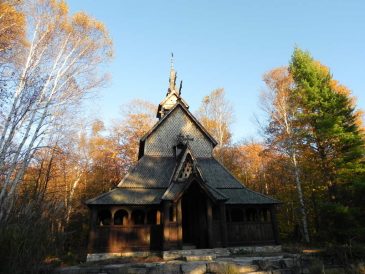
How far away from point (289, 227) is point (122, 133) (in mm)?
21229

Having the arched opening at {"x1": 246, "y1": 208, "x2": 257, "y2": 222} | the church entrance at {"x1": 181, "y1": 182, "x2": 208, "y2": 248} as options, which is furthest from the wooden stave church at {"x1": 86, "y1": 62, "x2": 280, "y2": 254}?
the arched opening at {"x1": 246, "y1": 208, "x2": 257, "y2": 222}

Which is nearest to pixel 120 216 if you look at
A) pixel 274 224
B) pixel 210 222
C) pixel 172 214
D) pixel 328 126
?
pixel 172 214

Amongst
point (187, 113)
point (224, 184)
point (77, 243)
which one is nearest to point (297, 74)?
point (187, 113)

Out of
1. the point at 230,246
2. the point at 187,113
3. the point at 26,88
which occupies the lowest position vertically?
the point at 230,246

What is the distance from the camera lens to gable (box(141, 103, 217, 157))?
2005 cm

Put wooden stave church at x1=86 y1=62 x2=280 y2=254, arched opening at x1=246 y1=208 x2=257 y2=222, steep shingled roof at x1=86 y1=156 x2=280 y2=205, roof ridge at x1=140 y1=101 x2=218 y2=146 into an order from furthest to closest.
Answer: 1. roof ridge at x1=140 y1=101 x2=218 y2=146
2. arched opening at x1=246 y1=208 x2=257 y2=222
3. steep shingled roof at x1=86 y1=156 x2=280 y2=205
4. wooden stave church at x1=86 y1=62 x2=280 y2=254

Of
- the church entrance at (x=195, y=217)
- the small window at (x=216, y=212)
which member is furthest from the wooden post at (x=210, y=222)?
the small window at (x=216, y=212)

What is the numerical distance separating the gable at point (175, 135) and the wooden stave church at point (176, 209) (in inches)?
6.7

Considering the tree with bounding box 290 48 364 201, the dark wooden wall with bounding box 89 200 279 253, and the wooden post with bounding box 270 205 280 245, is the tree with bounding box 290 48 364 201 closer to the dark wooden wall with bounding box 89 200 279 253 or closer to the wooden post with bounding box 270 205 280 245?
the wooden post with bounding box 270 205 280 245

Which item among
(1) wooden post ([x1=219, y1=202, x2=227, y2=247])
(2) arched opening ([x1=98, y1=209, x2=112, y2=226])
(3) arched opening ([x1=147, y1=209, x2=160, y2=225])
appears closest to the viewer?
(1) wooden post ([x1=219, y1=202, x2=227, y2=247])

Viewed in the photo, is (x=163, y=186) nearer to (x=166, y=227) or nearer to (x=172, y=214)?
(x=172, y=214)

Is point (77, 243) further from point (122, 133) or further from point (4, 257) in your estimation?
point (4, 257)

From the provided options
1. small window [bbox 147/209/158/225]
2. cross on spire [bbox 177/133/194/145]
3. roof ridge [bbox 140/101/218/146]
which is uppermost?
roof ridge [bbox 140/101/218/146]

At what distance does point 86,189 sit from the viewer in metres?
A: 30.9
